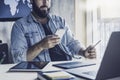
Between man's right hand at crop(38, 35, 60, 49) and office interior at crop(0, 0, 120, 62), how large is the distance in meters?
0.29

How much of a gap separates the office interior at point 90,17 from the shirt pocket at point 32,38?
368 mm

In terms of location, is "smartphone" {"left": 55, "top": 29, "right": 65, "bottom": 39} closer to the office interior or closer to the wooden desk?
the office interior

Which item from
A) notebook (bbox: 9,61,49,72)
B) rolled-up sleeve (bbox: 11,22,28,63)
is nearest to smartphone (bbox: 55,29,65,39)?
rolled-up sleeve (bbox: 11,22,28,63)

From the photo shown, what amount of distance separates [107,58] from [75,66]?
47 centimetres

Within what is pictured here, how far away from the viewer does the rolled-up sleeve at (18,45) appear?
2766 mm

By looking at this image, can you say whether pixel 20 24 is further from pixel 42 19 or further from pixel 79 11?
pixel 79 11

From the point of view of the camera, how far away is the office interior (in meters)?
3.04

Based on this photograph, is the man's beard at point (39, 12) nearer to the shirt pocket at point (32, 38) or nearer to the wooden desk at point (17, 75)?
the shirt pocket at point (32, 38)

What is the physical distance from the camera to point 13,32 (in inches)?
111

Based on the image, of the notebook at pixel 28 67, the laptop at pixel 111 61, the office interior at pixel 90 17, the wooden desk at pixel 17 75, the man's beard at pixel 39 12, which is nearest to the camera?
the laptop at pixel 111 61

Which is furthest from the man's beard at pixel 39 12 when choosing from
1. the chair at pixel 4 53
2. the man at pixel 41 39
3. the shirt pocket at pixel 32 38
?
the chair at pixel 4 53

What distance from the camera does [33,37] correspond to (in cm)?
287

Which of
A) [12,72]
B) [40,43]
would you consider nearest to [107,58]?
[12,72]

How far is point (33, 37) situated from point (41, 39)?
0.09m
